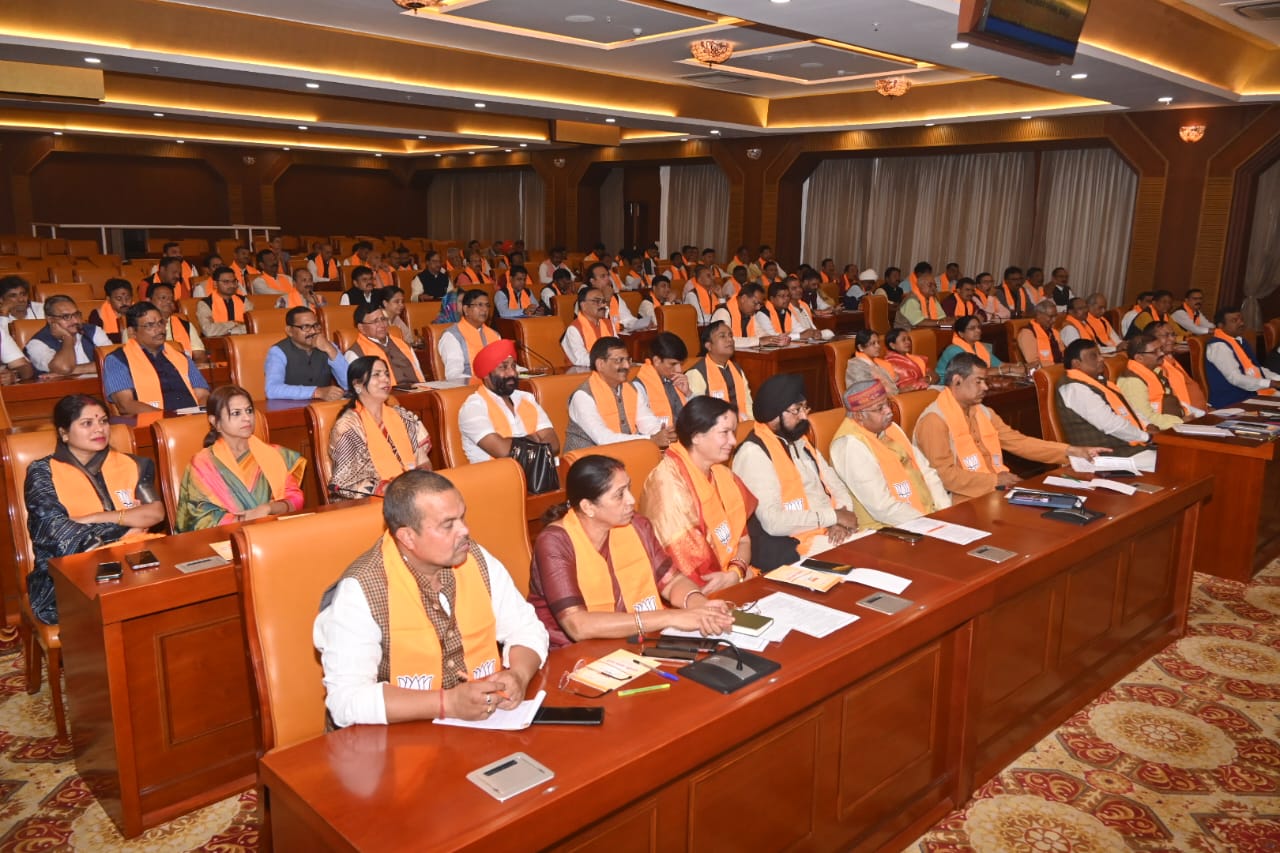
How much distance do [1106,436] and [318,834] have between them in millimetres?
4682

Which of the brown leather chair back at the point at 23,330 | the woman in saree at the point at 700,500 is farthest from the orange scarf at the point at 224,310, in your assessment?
the woman in saree at the point at 700,500

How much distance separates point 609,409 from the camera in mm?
4742

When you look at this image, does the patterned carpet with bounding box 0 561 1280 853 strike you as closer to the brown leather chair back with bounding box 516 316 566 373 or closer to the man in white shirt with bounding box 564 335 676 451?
the man in white shirt with bounding box 564 335 676 451

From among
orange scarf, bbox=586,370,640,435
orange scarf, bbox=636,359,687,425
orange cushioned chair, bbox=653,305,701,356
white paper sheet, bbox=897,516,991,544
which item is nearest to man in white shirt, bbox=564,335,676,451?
orange scarf, bbox=586,370,640,435

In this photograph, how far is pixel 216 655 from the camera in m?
2.74

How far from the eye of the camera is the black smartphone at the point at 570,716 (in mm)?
1919

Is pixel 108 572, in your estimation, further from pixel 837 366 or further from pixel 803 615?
pixel 837 366

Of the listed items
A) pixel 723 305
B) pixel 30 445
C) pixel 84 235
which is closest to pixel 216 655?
pixel 30 445

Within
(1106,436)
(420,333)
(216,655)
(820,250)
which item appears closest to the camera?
(216,655)

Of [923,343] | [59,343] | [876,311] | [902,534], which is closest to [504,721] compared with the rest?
[902,534]

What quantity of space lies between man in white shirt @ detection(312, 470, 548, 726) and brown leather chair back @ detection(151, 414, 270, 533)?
1.60 meters

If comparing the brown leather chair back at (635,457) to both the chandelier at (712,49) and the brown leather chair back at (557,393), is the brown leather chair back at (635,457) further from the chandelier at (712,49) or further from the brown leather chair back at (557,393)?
the chandelier at (712,49)

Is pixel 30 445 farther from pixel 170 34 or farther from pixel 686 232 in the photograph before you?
pixel 686 232

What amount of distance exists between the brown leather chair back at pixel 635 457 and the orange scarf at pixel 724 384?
205 centimetres
